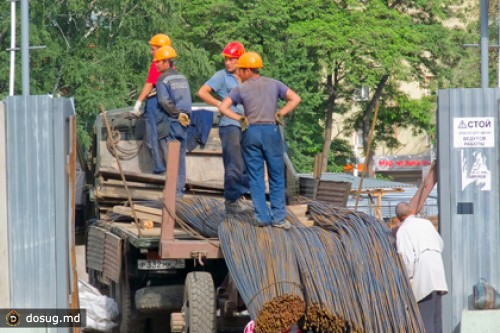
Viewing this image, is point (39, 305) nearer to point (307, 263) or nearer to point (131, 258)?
point (131, 258)

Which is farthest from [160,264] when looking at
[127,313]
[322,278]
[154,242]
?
[322,278]

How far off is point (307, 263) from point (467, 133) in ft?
6.14

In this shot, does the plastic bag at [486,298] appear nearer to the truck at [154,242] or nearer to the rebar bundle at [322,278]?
the rebar bundle at [322,278]

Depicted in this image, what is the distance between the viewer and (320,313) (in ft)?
32.8

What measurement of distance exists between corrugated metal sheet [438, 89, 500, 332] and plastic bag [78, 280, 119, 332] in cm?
389

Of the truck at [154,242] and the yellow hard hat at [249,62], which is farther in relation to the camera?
the yellow hard hat at [249,62]

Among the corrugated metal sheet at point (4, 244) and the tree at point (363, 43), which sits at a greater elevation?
the tree at point (363, 43)

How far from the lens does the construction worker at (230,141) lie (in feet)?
38.0

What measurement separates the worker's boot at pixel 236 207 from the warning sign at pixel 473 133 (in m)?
2.07

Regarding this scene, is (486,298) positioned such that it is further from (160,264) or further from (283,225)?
(160,264)

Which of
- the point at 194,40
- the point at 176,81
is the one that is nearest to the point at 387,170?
the point at 194,40

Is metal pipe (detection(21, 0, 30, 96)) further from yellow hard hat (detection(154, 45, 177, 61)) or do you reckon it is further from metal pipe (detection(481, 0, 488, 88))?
metal pipe (detection(481, 0, 488, 88))

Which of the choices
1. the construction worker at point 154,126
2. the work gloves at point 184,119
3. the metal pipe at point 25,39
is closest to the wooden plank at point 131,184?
the construction worker at point 154,126

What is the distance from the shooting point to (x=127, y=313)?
40.3 ft
